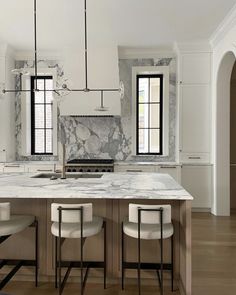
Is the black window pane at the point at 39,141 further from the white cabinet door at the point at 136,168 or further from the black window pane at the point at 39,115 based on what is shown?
the white cabinet door at the point at 136,168

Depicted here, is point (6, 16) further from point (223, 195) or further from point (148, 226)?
point (223, 195)

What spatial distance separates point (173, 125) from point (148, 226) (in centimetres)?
349

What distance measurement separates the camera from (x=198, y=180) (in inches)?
203

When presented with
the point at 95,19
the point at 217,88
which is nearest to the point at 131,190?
the point at 95,19

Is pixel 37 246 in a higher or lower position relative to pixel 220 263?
higher

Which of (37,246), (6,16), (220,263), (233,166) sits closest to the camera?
(37,246)

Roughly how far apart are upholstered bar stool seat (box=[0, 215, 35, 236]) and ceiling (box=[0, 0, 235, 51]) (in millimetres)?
2718

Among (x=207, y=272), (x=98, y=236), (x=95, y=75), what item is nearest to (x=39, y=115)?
(x=95, y=75)

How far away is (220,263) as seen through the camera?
3.11 metres

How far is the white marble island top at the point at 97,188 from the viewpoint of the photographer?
2.35 meters

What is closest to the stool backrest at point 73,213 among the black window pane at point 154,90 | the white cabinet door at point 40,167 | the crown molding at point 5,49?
the white cabinet door at point 40,167

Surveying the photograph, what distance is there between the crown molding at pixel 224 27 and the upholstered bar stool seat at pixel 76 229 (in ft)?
11.0

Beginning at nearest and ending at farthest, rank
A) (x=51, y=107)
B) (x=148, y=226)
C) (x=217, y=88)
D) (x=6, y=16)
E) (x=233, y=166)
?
(x=148, y=226) < (x=6, y=16) < (x=217, y=88) < (x=233, y=166) < (x=51, y=107)

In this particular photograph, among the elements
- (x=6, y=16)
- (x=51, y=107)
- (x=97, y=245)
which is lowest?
(x=97, y=245)
